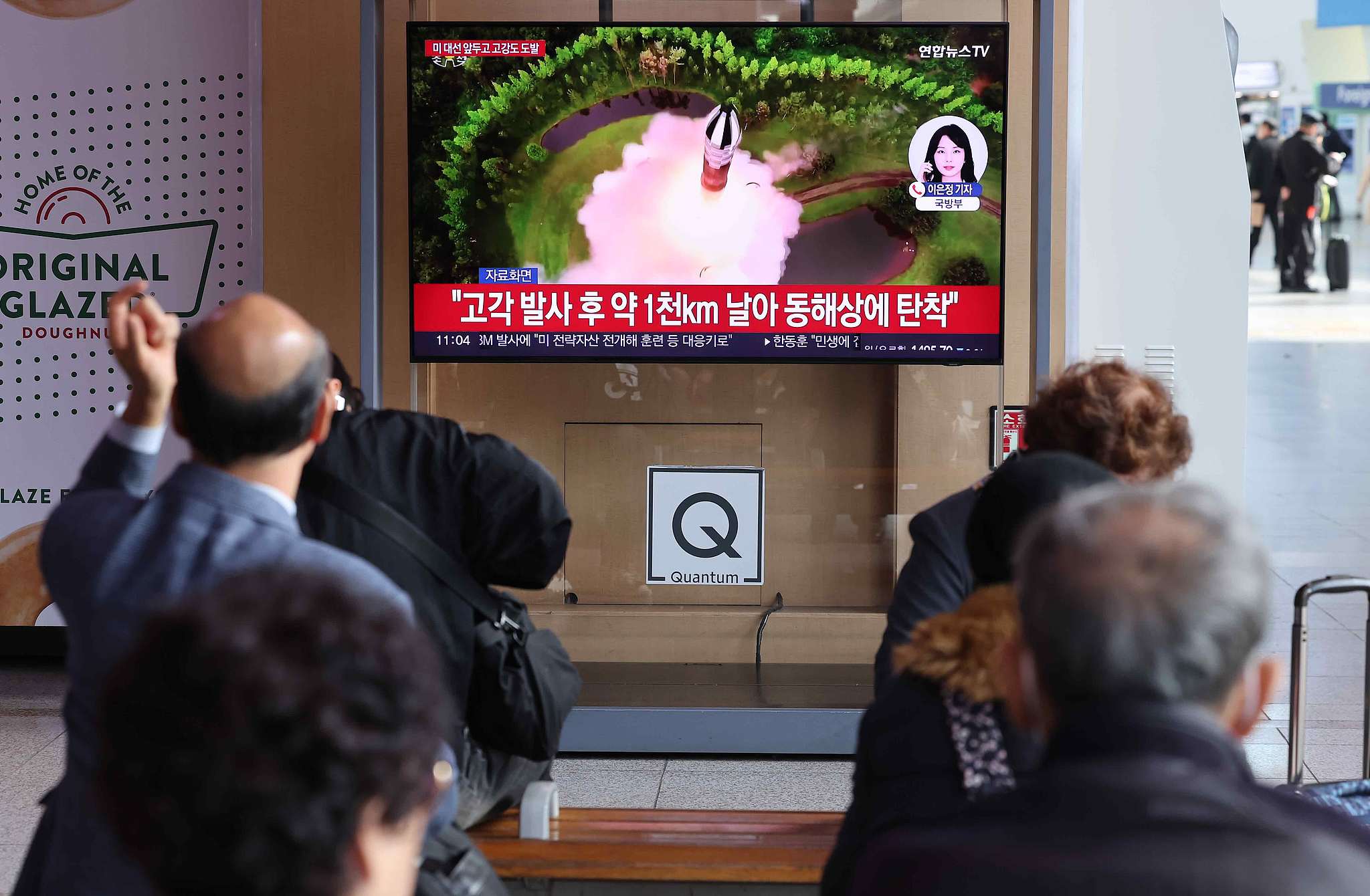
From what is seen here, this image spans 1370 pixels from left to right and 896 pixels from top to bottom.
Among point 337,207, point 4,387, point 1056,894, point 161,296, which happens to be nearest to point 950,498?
point 1056,894

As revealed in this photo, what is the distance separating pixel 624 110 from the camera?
14.6 ft

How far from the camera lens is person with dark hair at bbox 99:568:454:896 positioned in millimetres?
980

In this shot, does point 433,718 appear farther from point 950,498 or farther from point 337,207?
point 337,207

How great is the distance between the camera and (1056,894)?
1067 millimetres

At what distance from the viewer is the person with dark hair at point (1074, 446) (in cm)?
254

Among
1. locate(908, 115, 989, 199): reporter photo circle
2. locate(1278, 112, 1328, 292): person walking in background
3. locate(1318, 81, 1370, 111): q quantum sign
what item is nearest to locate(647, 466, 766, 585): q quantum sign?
locate(908, 115, 989, 199): reporter photo circle

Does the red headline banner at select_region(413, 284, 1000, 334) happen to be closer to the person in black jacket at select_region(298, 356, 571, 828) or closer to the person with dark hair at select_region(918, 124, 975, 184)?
the person with dark hair at select_region(918, 124, 975, 184)

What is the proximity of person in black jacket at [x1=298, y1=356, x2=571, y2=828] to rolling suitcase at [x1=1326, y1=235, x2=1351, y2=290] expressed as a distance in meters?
20.4

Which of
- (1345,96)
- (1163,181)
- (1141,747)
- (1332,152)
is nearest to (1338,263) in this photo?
(1332,152)

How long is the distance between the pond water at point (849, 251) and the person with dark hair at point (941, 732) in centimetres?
275

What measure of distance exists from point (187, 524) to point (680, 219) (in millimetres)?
3029

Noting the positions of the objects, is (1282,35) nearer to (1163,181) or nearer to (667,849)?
(1163,181)

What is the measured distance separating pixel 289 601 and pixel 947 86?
376cm

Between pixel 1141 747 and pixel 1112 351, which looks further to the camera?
pixel 1112 351
